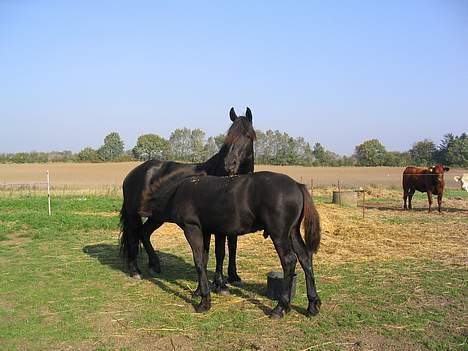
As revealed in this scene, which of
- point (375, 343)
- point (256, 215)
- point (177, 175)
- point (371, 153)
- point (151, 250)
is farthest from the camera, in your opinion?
point (371, 153)

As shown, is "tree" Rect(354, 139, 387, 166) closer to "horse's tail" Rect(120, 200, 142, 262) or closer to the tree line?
the tree line

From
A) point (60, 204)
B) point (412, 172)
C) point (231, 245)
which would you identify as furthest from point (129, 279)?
point (412, 172)

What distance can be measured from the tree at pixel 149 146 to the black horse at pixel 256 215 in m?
52.0

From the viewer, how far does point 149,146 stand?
5897cm

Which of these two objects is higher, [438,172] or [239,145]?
[239,145]

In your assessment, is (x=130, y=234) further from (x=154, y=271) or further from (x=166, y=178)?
(x=166, y=178)

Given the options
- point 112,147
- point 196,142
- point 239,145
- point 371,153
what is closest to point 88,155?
point 112,147

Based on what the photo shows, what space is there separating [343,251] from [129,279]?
4.19 meters

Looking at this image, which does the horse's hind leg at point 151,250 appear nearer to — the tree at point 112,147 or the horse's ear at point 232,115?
the horse's ear at point 232,115

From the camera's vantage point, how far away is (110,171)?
144 ft

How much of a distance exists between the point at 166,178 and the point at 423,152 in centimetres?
5790

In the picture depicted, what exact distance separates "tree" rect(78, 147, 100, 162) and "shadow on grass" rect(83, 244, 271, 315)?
173ft

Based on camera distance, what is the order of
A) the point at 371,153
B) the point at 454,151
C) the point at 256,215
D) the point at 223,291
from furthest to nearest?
the point at 371,153
the point at 454,151
the point at 223,291
the point at 256,215

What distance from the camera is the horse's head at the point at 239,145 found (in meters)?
6.26
